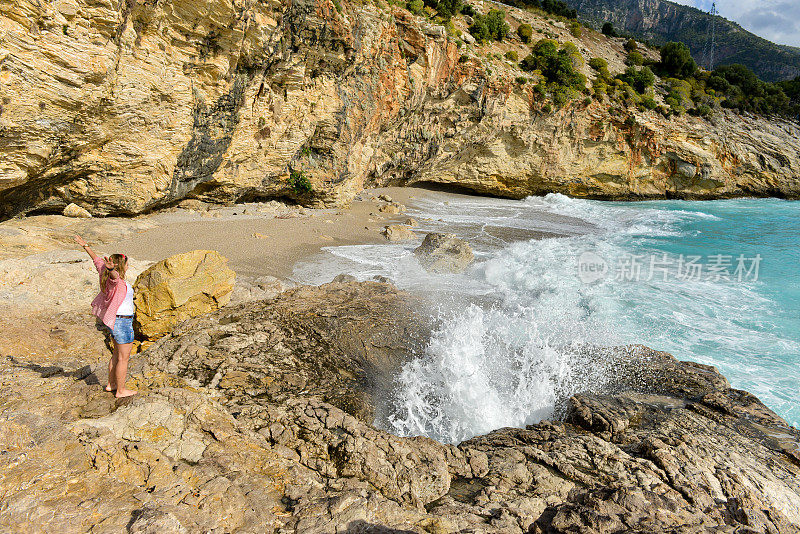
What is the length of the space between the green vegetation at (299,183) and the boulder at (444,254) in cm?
570

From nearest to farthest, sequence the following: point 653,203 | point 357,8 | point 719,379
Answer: point 719,379 < point 357,8 < point 653,203

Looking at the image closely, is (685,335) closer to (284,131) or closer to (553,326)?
(553,326)

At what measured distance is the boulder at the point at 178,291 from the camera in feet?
19.1

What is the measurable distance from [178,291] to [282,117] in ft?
30.4

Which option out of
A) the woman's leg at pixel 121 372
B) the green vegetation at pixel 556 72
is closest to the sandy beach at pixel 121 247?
the woman's leg at pixel 121 372

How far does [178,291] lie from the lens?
19.8 ft

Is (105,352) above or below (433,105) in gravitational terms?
below

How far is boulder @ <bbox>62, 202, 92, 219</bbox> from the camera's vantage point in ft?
33.0

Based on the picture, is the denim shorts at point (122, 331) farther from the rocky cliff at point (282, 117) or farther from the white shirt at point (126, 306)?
the rocky cliff at point (282, 117)

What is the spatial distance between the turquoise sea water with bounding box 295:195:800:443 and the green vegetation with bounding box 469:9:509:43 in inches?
510

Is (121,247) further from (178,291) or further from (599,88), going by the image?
(599,88)

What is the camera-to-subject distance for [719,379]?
5.96 m

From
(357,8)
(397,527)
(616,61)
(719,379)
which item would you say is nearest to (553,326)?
(719,379)

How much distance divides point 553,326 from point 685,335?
2833mm
